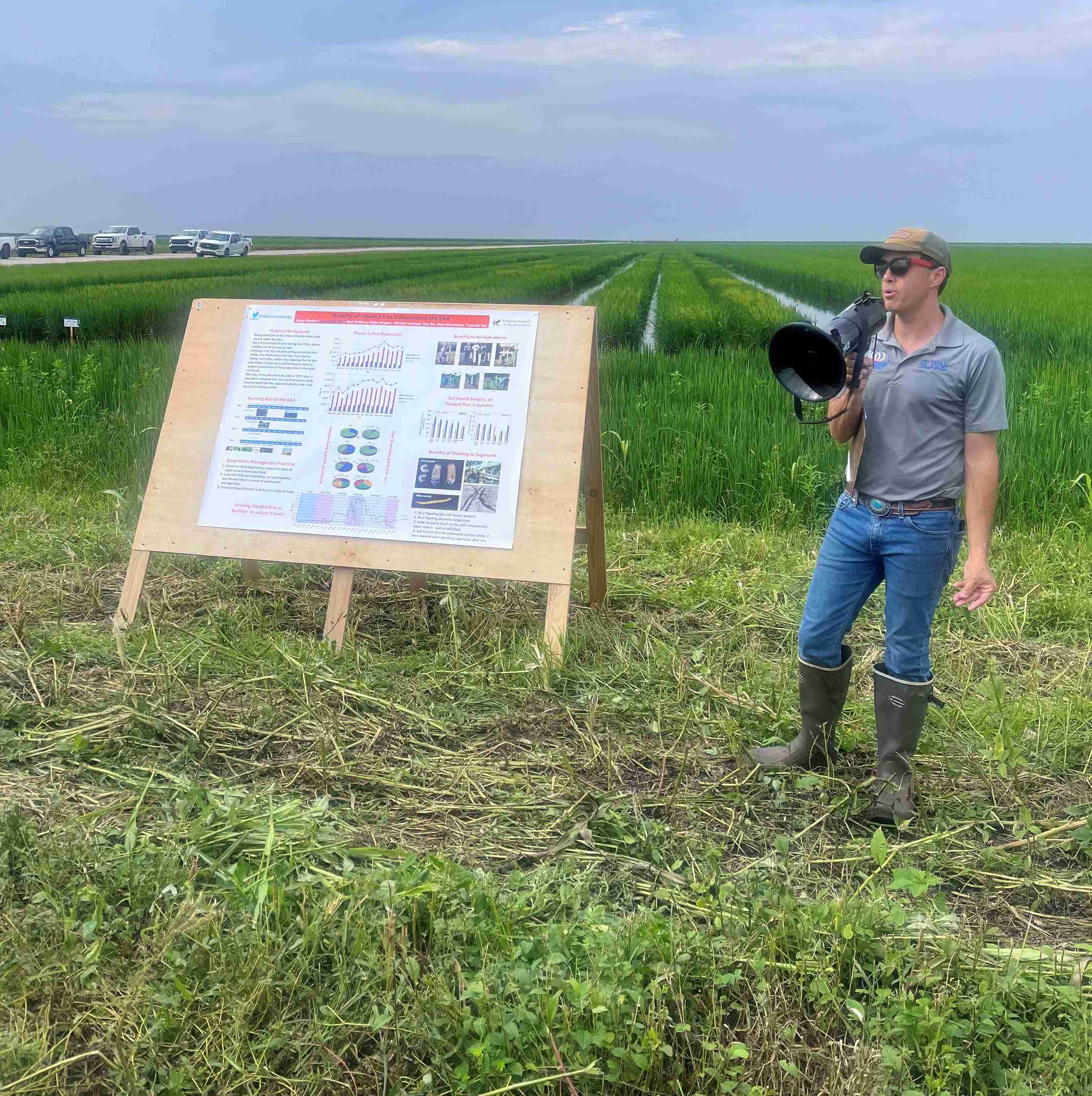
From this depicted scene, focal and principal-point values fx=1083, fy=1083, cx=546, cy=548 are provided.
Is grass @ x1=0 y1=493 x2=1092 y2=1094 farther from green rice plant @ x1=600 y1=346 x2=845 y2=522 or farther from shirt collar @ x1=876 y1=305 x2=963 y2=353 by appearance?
green rice plant @ x1=600 y1=346 x2=845 y2=522

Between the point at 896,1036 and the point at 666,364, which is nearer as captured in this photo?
the point at 896,1036

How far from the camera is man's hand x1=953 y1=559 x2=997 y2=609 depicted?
298cm

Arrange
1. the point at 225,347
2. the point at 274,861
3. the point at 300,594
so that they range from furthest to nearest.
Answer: the point at 300,594, the point at 225,347, the point at 274,861

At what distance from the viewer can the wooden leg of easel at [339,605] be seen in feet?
14.7

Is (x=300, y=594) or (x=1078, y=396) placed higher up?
(x=1078, y=396)

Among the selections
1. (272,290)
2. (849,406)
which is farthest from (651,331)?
(849,406)

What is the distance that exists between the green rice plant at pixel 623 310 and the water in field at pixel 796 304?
2.89 m

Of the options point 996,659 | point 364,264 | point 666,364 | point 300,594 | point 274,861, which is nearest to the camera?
point 274,861

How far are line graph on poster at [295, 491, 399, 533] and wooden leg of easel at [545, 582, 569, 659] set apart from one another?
0.75 metres

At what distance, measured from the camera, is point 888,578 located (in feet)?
10.2

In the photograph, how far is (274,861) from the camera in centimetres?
278

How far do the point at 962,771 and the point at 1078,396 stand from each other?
580 centimetres

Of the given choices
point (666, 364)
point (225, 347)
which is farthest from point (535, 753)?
point (666, 364)

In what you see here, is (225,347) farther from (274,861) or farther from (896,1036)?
(896,1036)
